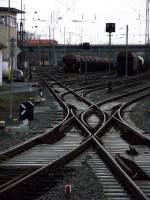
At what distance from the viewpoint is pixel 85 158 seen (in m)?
11.8

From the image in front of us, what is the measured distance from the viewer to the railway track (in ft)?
27.7

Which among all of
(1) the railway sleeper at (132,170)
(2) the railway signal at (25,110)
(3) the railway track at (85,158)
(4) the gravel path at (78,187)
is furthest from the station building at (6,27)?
(4) the gravel path at (78,187)

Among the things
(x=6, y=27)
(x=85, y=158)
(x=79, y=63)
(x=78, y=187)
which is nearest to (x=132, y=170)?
(x=78, y=187)

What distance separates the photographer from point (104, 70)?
297 feet

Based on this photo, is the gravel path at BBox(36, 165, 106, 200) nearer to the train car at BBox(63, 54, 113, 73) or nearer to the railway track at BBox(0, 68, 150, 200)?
the railway track at BBox(0, 68, 150, 200)

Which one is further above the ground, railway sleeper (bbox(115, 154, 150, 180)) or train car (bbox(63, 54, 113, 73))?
train car (bbox(63, 54, 113, 73))

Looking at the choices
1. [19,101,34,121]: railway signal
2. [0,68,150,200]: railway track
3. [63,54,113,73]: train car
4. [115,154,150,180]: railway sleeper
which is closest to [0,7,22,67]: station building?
[63,54,113,73]: train car

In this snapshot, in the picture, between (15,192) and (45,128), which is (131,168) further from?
(45,128)

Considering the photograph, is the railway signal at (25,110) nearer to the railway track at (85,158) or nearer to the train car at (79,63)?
the railway track at (85,158)

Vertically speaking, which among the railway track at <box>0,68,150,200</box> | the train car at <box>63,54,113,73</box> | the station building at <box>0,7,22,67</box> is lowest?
the railway track at <box>0,68,150,200</box>

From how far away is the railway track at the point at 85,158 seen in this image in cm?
844

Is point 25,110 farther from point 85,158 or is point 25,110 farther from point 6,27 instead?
point 6,27

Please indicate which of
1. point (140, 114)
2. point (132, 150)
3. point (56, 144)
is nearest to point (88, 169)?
point (132, 150)

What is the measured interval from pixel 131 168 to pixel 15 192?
301cm
